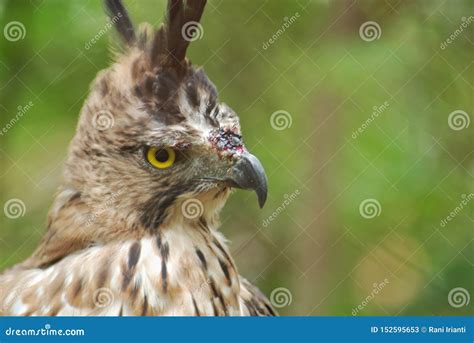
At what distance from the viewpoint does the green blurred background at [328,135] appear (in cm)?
422

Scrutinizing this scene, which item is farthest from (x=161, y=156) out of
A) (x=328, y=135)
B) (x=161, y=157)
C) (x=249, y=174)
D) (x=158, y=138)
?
(x=328, y=135)

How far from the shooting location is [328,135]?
14.2ft

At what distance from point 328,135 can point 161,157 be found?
1.47 metres

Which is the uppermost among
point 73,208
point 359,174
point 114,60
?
point 359,174

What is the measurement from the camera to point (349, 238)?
450 centimetres

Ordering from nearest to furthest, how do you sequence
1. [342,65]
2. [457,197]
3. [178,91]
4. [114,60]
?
[178,91], [114,60], [342,65], [457,197]

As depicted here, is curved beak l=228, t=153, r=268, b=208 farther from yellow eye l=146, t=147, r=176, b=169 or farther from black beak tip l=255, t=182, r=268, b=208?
yellow eye l=146, t=147, r=176, b=169

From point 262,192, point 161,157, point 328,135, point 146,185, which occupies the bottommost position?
point 146,185

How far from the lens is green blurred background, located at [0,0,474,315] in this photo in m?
4.22

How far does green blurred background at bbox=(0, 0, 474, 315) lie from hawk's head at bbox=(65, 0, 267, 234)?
39.4 inches

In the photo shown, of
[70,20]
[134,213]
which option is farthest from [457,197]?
[70,20]

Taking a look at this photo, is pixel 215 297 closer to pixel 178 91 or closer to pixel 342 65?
pixel 178 91

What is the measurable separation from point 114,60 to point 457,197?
228cm

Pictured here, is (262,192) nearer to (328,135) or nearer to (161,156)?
(161,156)
